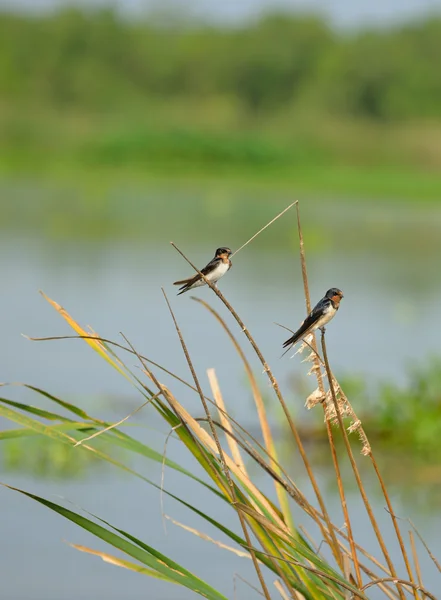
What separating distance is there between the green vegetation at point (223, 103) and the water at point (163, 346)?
5228mm

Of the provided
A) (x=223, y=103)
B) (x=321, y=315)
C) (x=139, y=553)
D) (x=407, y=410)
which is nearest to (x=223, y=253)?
(x=321, y=315)

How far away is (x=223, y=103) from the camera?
17.9 m

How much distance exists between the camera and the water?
9.41 ft

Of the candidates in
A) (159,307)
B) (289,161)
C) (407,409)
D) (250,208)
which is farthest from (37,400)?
(289,161)

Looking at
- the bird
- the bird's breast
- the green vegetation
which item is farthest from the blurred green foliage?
the green vegetation

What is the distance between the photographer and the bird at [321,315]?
48.7 inches

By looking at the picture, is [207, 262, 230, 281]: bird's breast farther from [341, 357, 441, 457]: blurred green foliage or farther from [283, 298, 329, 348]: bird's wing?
[341, 357, 441, 457]: blurred green foliage

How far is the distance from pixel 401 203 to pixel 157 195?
364 centimetres

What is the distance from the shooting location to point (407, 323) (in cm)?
650

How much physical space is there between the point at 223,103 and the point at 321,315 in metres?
16.9

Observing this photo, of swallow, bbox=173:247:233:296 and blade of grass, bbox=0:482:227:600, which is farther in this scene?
swallow, bbox=173:247:233:296

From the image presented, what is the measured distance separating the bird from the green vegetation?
1533cm

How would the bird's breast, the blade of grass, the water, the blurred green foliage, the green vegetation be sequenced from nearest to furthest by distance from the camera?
the blade of grass < the bird's breast < the water < the blurred green foliage < the green vegetation

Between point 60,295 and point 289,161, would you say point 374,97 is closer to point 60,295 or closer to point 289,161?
point 289,161
